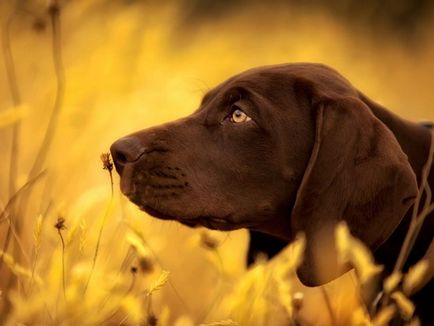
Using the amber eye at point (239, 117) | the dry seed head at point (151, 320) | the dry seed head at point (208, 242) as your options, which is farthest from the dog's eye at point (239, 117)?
the dry seed head at point (151, 320)

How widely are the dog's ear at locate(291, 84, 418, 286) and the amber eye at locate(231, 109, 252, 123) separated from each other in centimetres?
29

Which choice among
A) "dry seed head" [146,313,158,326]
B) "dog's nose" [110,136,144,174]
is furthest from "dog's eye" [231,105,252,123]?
"dry seed head" [146,313,158,326]

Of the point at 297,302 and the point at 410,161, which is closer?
the point at 297,302

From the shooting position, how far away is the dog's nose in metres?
3.06

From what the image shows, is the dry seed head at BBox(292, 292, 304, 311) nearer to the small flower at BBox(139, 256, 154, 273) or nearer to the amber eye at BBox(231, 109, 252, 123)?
Result: the small flower at BBox(139, 256, 154, 273)

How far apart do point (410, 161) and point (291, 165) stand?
0.47m

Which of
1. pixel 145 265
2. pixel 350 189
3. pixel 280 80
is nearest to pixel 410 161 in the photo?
pixel 350 189

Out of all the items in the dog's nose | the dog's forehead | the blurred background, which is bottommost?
the blurred background

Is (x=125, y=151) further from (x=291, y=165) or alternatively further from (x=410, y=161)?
(x=410, y=161)

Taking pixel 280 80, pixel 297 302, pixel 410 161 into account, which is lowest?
pixel 297 302

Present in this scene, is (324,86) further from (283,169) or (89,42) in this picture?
(89,42)

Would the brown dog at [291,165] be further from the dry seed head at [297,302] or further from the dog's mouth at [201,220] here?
the dry seed head at [297,302]

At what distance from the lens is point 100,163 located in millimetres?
4781

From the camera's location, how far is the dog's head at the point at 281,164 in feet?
10.1
